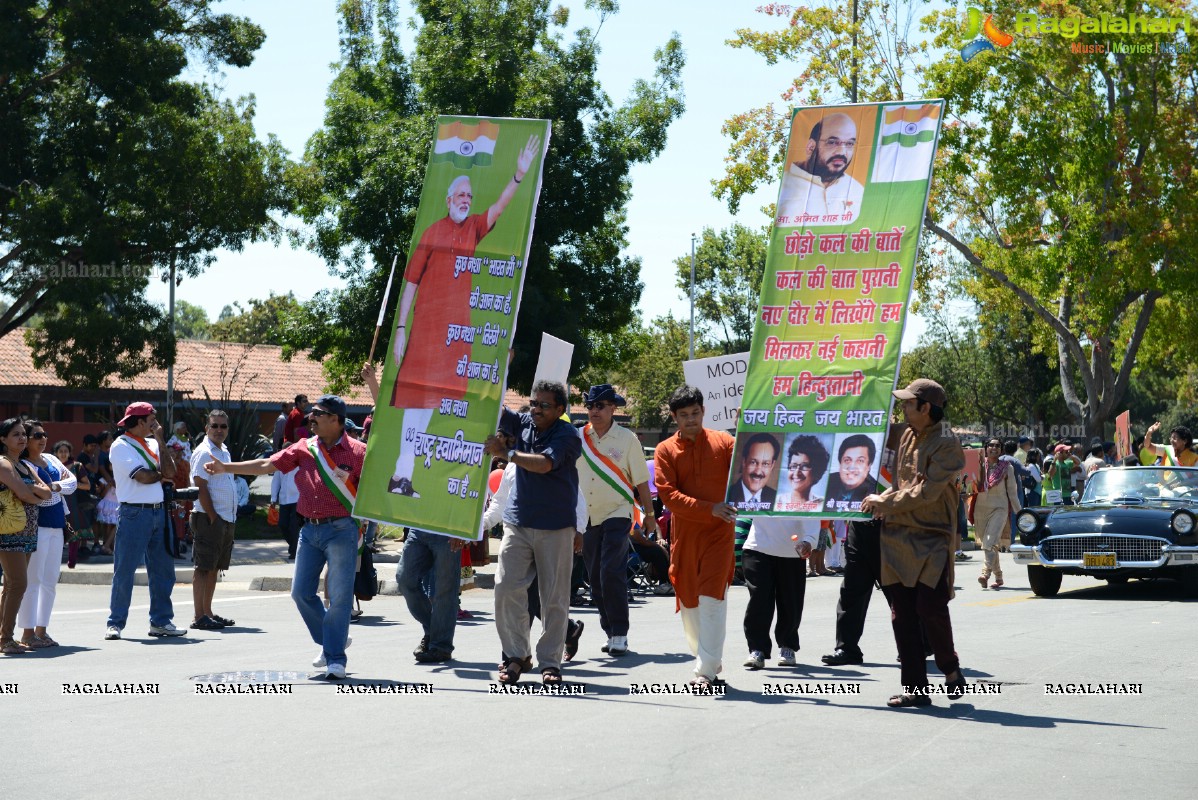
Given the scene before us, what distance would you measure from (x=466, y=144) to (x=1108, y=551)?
29.7 feet

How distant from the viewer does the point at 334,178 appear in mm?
32031

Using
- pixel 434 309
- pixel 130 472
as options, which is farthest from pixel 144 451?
pixel 434 309

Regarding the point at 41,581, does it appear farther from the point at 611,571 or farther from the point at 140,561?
the point at 611,571

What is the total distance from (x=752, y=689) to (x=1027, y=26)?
25.7m

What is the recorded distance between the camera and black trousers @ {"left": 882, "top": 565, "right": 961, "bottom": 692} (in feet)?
26.3

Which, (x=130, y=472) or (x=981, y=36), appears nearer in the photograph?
(x=130, y=472)

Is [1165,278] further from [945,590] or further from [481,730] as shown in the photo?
[481,730]

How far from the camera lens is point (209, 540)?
12195 mm

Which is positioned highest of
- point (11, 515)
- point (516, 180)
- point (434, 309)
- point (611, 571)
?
point (516, 180)

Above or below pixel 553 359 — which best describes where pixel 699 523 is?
below

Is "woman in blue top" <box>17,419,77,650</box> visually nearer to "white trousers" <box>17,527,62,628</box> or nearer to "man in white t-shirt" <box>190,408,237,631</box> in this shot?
"white trousers" <box>17,527,62,628</box>

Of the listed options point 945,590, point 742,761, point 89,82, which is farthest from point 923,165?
point 89,82

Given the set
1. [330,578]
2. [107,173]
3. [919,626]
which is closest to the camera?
[919,626]

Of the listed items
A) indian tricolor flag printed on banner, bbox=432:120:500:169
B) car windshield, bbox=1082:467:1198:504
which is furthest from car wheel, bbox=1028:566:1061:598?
indian tricolor flag printed on banner, bbox=432:120:500:169
